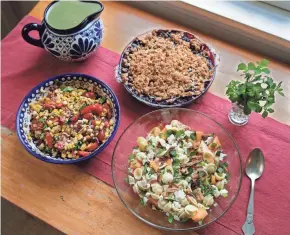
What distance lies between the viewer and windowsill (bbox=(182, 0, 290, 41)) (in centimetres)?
121

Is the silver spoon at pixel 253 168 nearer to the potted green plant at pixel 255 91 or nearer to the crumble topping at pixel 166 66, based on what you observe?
the potted green plant at pixel 255 91

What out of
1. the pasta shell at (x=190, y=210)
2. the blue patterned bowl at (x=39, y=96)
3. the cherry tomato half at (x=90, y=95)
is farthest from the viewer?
the cherry tomato half at (x=90, y=95)

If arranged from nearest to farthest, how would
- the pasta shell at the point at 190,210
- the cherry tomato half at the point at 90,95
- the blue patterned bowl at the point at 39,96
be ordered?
the pasta shell at the point at 190,210, the blue patterned bowl at the point at 39,96, the cherry tomato half at the point at 90,95

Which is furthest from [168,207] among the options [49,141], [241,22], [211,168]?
[241,22]

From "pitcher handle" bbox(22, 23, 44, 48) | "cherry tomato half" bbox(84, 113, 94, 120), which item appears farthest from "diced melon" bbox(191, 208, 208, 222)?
"pitcher handle" bbox(22, 23, 44, 48)

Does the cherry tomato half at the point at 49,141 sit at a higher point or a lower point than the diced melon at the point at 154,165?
lower

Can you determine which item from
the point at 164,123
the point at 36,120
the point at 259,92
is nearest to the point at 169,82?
the point at 164,123

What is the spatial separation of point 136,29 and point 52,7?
0.91ft

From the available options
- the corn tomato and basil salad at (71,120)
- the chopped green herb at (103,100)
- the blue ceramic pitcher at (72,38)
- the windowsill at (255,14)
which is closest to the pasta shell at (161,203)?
the corn tomato and basil salad at (71,120)

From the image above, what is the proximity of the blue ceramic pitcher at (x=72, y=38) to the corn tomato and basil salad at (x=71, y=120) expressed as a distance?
3.6 inches

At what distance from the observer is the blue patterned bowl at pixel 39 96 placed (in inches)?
39.8

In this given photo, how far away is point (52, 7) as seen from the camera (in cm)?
116

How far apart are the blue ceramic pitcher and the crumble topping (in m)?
0.11

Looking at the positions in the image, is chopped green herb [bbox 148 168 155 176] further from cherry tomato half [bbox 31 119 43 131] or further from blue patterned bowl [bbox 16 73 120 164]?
cherry tomato half [bbox 31 119 43 131]
